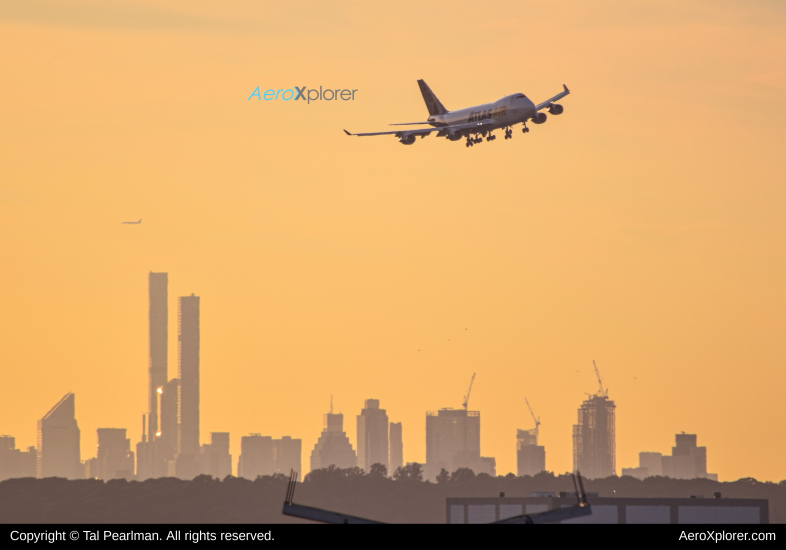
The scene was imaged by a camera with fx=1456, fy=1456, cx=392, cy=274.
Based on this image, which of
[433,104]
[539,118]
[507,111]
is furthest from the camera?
[433,104]

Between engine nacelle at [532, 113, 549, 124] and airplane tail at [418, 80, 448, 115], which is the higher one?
airplane tail at [418, 80, 448, 115]

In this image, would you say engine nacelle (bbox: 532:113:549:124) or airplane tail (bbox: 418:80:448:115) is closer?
engine nacelle (bbox: 532:113:549:124)

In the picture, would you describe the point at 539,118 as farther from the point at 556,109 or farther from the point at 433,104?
the point at 433,104

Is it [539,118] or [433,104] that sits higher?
[433,104]

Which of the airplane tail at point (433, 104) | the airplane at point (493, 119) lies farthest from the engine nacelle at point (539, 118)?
the airplane tail at point (433, 104)

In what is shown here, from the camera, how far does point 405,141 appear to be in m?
171

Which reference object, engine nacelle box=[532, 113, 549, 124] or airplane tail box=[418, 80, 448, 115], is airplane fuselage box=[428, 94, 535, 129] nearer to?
engine nacelle box=[532, 113, 549, 124]

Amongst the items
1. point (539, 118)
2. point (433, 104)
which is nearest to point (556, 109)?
point (539, 118)

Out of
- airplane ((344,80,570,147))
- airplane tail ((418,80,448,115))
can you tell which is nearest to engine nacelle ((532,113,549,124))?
airplane ((344,80,570,147))

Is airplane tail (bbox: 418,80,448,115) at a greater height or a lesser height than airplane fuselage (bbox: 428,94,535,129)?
greater

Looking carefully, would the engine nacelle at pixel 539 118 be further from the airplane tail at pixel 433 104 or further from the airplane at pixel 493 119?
the airplane tail at pixel 433 104
